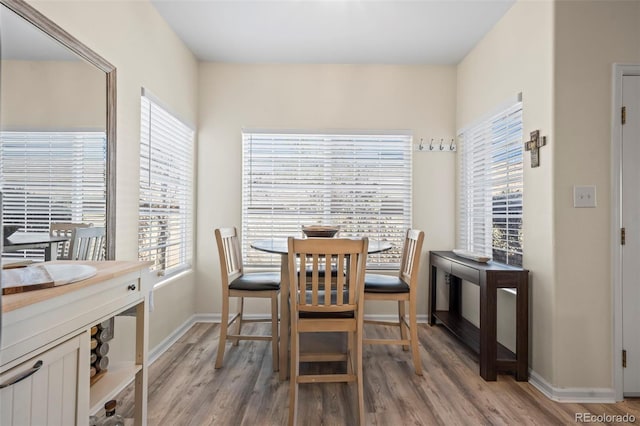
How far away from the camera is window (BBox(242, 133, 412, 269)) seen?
3.69 metres

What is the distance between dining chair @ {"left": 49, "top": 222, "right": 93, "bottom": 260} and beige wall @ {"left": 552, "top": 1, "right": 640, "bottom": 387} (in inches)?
110

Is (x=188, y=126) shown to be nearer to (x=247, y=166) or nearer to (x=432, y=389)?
(x=247, y=166)

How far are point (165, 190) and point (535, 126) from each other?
9.55 feet

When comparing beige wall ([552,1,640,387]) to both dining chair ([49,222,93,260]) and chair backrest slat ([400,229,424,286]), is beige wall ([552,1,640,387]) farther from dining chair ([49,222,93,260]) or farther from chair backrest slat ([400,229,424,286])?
dining chair ([49,222,93,260])

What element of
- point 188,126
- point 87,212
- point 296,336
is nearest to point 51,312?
point 87,212

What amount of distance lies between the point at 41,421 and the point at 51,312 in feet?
1.14

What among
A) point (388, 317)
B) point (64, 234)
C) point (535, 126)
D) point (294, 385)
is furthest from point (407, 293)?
point (64, 234)

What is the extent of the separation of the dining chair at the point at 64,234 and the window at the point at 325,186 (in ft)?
6.43

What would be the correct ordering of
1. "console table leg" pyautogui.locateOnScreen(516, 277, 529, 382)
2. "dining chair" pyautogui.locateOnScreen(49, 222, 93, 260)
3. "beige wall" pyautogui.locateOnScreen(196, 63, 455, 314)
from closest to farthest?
1. "dining chair" pyautogui.locateOnScreen(49, 222, 93, 260)
2. "console table leg" pyautogui.locateOnScreen(516, 277, 529, 382)
3. "beige wall" pyautogui.locateOnScreen(196, 63, 455, 314)

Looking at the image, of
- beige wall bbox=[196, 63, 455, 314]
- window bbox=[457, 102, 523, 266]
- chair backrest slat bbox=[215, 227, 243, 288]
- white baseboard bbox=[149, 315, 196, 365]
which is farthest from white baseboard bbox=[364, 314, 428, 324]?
white baseboard bbox=[149, 315, 196, 365]

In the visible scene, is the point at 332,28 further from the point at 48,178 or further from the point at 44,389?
the point at 44,389

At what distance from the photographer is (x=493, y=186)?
3029mm

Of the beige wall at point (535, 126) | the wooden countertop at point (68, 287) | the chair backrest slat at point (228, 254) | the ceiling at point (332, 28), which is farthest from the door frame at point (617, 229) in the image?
the wooden countertop at point (68, 287)

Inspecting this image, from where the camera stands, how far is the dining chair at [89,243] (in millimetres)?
1815
